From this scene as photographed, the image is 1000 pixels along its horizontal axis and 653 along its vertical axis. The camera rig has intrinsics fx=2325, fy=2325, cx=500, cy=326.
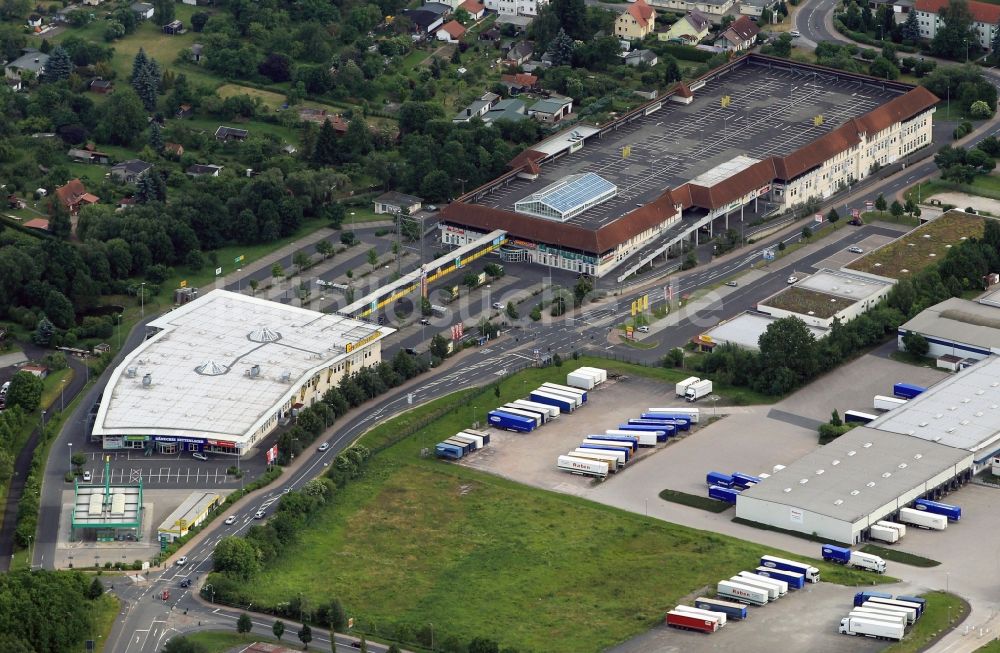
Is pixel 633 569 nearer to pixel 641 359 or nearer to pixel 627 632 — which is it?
pixel 627 632

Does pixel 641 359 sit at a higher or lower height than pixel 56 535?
higher

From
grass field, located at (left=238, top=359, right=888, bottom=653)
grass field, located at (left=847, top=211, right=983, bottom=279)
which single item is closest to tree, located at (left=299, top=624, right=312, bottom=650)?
grass field, located at (left=238, top=359, right=888, bottom=653)

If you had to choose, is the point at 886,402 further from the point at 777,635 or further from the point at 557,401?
the point at 777,635

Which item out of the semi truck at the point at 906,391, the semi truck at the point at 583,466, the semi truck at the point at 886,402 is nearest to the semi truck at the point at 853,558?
the semi truck at the point at 583,466

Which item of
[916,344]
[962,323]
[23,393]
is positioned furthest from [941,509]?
[23,393]

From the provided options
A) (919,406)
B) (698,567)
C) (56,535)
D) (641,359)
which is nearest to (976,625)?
(698,567)

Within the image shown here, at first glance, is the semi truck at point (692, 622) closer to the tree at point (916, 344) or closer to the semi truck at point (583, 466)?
the semi truck at point (583, 466)

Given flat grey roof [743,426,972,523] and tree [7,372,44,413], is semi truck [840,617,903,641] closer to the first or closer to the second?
flat grey roof [743,426,972,523]
